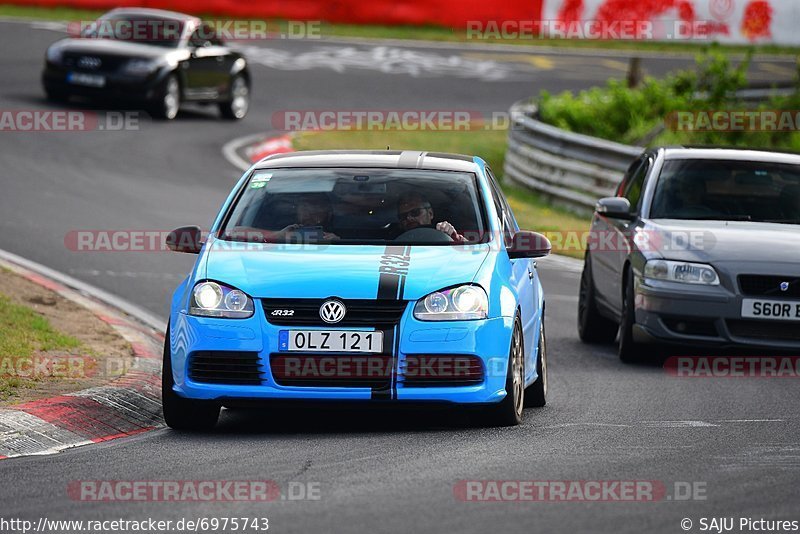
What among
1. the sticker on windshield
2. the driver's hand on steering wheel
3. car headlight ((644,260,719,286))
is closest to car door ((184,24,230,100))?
car headlight ((644,260,719,286))

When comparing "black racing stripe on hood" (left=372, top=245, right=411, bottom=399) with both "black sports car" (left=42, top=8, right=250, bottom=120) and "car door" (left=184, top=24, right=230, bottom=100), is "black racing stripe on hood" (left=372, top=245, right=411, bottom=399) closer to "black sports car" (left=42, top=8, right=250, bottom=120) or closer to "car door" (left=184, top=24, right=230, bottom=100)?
"black sports car" (left=42, top=8, right=250, bottom=120)

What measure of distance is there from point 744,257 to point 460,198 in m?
2.73

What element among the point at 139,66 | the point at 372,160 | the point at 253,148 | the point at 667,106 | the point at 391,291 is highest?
the point at 372,160

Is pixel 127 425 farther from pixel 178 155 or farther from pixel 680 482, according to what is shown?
pixel 178 155

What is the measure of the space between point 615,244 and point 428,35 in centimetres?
2704

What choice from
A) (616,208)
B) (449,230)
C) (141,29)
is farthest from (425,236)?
(141,29)

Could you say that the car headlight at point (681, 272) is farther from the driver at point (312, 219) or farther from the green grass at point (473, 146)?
the green grass at point (473, 146)

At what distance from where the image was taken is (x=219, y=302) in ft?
27.1

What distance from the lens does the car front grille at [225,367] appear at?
26.7ft

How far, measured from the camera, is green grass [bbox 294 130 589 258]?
2061 cm

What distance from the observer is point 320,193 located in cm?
931

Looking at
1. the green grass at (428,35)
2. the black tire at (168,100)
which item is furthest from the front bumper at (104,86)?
the green grass at (428,35)

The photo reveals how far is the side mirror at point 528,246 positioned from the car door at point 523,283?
0.06 m

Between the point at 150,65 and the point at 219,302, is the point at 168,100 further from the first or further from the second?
the point at 219,302
